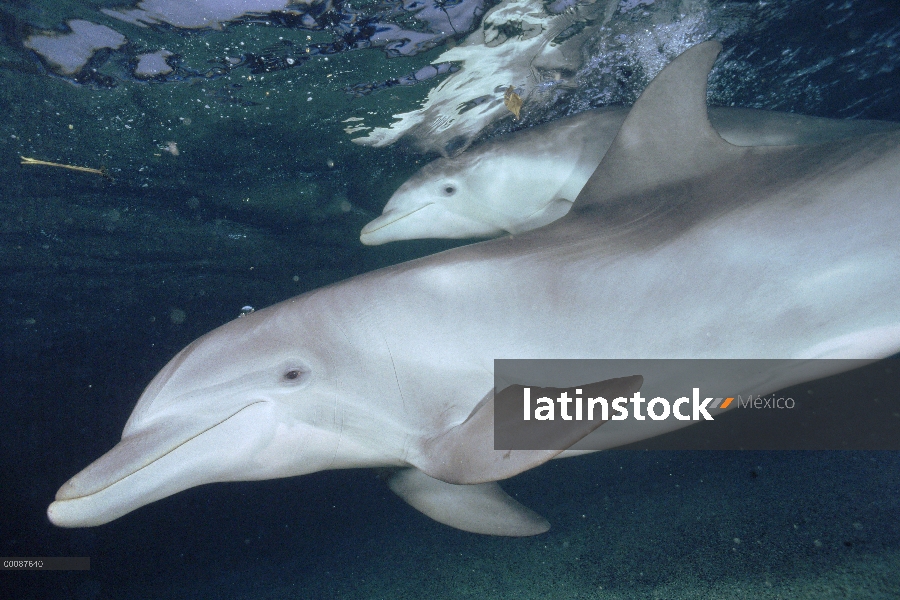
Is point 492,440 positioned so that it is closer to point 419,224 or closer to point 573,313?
point 573,313

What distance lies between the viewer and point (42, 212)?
9.82 m

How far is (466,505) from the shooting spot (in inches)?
143

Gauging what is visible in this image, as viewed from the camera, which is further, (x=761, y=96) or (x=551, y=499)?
(x=761, y=96)

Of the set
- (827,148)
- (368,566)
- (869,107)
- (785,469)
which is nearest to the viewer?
(827,148)

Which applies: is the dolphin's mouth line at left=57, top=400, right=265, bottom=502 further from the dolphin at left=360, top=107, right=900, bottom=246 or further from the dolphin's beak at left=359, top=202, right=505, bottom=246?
the dolphin at left=360, top=107, right=900, bottom=246

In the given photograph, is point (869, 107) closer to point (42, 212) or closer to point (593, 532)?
point (593, 532)

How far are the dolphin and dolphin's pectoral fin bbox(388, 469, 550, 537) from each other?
3.04 metres

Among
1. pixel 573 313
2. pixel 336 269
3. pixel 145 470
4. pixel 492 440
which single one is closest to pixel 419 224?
pixel 573 313

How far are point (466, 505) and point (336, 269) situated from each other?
57.4 feet

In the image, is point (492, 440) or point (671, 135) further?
point (671, 135)

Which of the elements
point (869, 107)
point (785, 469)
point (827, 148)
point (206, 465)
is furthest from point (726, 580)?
point (869, 107)

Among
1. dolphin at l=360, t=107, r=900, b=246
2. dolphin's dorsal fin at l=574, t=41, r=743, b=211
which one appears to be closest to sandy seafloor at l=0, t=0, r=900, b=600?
dolphin at l=360, t=107, r=900, b=246

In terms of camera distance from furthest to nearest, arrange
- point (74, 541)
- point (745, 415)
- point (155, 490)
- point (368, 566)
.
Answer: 1. point (74, 541)
2. point (745, 415)
3. point (368, 566)
4. point (155, 490)

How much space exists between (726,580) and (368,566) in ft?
17.1
